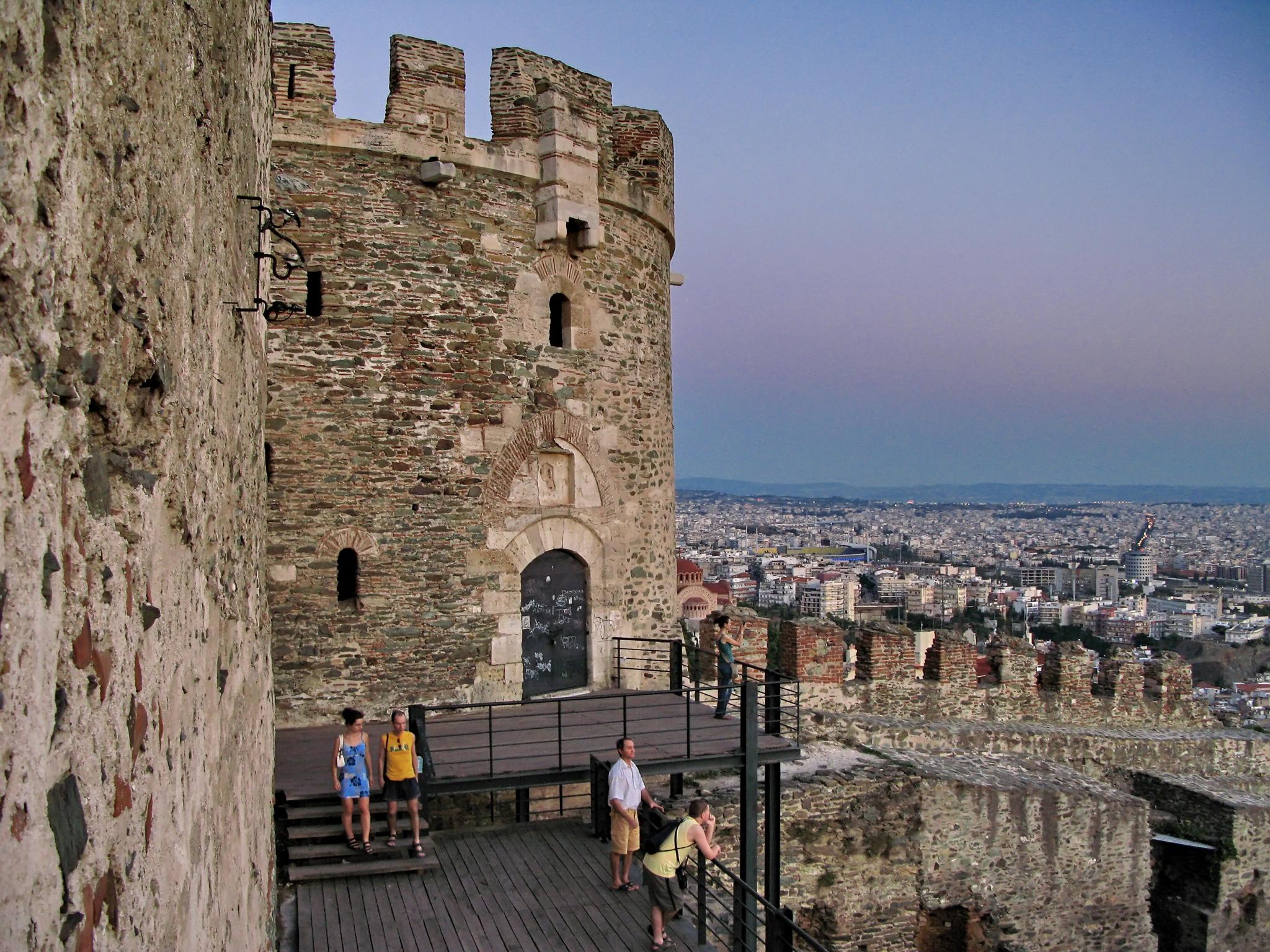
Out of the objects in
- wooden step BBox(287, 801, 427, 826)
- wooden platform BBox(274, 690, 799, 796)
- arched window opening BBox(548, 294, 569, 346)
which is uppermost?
arched window opening BBox(548, 294, 569, 346)

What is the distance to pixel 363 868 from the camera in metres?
7.85

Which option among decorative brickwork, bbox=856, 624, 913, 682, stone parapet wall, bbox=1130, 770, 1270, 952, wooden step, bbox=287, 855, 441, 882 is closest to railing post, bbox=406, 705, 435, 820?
wooden step, bbox=287, 855, 441, 882

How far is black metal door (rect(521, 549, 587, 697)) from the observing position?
38.4 feet

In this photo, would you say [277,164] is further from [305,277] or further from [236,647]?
[236,647]

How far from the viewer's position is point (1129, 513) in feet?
553

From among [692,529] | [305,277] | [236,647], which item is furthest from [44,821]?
[692,529]

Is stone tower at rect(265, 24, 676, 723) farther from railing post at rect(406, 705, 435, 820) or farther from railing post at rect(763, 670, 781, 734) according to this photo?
railing post at rect(763, 670, 781, 734)

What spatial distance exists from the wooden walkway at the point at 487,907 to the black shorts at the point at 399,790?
54 cm

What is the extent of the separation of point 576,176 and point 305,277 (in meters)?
3.17

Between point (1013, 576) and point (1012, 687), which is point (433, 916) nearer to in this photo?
point (1012, 687)

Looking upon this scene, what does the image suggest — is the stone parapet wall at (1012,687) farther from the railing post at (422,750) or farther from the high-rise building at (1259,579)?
the high-rise building at (1259,579)

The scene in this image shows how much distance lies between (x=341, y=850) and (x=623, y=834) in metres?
2.05

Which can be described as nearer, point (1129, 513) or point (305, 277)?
point (305, 277)

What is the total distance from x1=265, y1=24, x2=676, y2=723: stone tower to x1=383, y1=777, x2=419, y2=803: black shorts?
8.84ft
